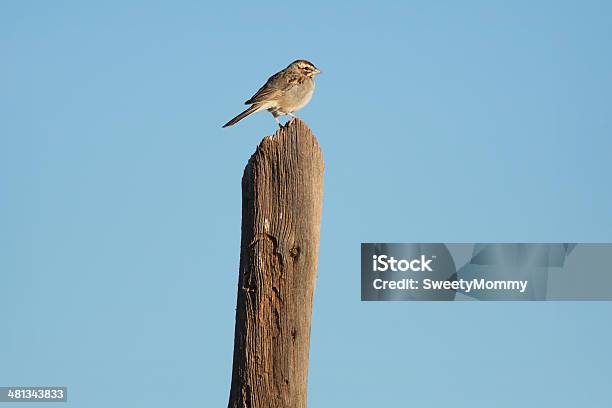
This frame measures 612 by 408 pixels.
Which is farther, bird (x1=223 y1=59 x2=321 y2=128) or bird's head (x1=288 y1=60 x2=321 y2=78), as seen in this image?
bird's head (x1=288 y1=60 x2=321 y2=78)

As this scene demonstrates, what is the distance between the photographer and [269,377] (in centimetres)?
563

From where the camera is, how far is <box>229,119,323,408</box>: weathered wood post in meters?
5.64

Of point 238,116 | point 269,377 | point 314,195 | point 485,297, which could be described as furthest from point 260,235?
point 485,297

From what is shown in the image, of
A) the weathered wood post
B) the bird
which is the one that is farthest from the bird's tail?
the weathered wood post

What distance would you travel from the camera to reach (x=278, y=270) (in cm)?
576

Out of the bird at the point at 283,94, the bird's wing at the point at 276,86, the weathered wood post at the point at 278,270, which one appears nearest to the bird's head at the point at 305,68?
the bird at the point at 283,94

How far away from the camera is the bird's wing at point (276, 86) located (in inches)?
435

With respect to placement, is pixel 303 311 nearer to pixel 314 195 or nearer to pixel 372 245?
pixel 314 195

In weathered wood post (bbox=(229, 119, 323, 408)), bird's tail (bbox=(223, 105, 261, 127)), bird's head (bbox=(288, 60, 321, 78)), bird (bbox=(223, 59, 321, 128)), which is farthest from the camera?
bird's head (bbox=(288, 60, 321, 78))

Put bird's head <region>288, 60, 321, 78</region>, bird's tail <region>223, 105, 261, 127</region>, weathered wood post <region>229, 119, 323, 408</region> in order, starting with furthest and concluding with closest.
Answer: bird's head <region>288, 60, 321, 78</region> < bird's tail <region>223, 105, 261, 127</region> < weathered wood post <region>229, 119, 323, 408</region>

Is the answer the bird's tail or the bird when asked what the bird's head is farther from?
→ the bird's tail

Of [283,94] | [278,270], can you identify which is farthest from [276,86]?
[278,270]

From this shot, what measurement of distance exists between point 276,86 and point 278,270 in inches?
231

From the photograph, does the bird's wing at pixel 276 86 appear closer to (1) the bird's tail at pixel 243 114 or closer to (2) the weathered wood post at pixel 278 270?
(1) the bird's tail at pixel 243 114
